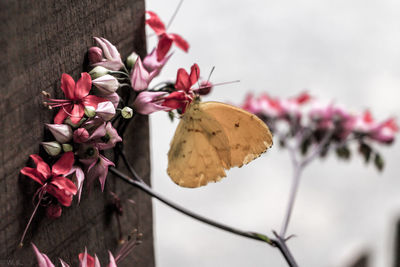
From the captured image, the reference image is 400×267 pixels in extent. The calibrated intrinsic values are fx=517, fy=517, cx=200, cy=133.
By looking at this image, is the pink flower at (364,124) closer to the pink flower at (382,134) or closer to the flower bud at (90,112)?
the pink flower at (382,134)

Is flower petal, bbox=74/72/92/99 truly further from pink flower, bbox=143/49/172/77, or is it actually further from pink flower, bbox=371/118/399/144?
pink flower, bbox=371/118/399/144

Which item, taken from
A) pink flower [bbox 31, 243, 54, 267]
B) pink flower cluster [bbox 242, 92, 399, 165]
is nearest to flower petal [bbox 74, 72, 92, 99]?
pink flower [bbox 31, 243, 54, 267]

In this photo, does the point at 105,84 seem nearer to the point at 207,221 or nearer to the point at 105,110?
the point at 105,110

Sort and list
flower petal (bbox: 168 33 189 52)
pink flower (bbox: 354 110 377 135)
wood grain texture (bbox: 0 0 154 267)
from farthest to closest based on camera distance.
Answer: pink flower (bbox: 354 110 377 135)
flower petal (bbox: 168 33 189 52)
wood grain texture (bbox: 0 0 154 267)

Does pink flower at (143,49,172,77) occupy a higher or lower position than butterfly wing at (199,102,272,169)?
lower

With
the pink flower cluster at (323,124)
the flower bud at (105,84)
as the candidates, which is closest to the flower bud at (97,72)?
the flower bud at (105,84)

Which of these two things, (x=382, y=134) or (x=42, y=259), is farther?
(x=382, y=134)

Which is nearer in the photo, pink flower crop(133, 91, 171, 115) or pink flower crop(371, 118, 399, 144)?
pink flower crop(133, 91, 171, 115)

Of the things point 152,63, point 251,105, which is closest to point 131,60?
point 152,63

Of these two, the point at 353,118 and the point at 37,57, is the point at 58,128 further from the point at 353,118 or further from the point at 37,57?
the point at 353,118
